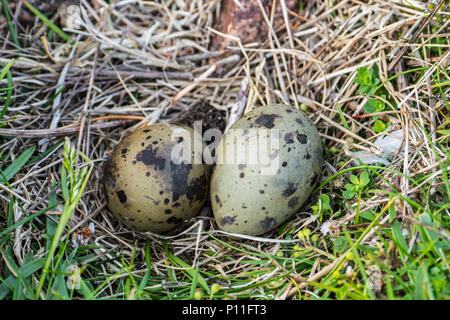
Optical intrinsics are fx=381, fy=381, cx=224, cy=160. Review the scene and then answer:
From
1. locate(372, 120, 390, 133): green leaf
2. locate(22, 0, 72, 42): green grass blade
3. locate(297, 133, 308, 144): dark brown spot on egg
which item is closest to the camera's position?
locate(297, 133, 308, 144): dark brown spot on egg

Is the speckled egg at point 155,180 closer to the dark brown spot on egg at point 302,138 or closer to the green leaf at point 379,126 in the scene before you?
the dark brown spot on egg at point 302,138

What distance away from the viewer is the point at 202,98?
8.94 feet

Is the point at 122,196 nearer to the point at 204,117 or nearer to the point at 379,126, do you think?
the point at 204,117

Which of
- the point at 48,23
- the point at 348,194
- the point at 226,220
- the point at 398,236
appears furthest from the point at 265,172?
the point at 48,23

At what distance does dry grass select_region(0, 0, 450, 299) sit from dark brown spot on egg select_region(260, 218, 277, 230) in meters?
0.11

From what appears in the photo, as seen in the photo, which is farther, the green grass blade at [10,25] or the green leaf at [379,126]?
the green grass blade at [10,25]

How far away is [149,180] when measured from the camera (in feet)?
6.80

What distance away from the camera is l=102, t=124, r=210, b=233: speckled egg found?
2.09 meters

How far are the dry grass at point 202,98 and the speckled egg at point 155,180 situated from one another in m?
0.14

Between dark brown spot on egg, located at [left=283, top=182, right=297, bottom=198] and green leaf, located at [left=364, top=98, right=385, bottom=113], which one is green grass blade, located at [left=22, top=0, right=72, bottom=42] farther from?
green leaf, located at [left=364, top=98, right=385, bottom=113]

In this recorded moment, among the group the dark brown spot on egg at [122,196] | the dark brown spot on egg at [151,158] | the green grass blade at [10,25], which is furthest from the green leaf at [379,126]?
the green grass blade at [10,25]

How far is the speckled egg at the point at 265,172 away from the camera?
6.61 ft

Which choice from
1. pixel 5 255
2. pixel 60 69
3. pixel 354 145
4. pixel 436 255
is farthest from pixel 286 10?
pixel 5 255

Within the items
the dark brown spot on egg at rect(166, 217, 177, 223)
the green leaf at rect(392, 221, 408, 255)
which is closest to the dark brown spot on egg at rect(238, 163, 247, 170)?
the dark brown spot on egg at rect(166, 217, 177, 223)
